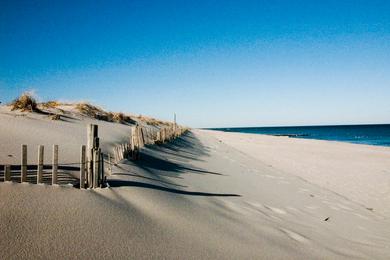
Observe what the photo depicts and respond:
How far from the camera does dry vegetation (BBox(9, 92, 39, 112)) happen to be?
481 inches

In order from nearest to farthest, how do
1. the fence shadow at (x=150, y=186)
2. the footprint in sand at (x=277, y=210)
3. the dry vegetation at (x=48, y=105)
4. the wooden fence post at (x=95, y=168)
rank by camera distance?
the wooden fence post at (x=95, y=168) < the fence shadow at (x=150, y=186) < the footprint in sand at (x=277, y=210) < the dry vegetation at (x=48, y=105)

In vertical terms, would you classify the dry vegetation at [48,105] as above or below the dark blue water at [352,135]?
above

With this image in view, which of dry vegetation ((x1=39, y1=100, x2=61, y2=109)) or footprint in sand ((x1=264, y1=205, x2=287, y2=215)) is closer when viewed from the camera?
footprint in sand ((x1=264, y1=205, x2=287, y2=215))

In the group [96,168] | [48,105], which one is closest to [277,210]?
[96,168]

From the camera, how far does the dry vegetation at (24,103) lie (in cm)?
1223

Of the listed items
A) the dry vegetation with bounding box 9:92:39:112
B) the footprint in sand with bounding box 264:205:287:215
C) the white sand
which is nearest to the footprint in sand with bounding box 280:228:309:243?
the white sand

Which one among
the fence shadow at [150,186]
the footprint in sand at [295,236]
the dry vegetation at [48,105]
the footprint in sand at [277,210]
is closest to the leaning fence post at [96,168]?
the fence shadow at [150,186]

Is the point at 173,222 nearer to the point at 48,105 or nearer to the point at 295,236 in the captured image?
the point at 295,236

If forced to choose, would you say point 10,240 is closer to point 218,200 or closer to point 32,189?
point 32,189

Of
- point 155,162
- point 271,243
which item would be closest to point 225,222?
point 271,243

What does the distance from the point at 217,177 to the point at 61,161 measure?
4.40 metres

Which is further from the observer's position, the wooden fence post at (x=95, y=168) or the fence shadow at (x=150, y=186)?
the fence shadow at (x=150, y=186)

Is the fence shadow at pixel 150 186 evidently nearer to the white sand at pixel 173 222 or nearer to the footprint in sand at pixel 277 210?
the white sand at pixel 173 222

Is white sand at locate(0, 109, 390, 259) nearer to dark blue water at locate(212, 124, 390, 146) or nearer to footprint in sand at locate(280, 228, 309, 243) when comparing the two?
footprint in sand at locate(280, 228, 309, 243)
